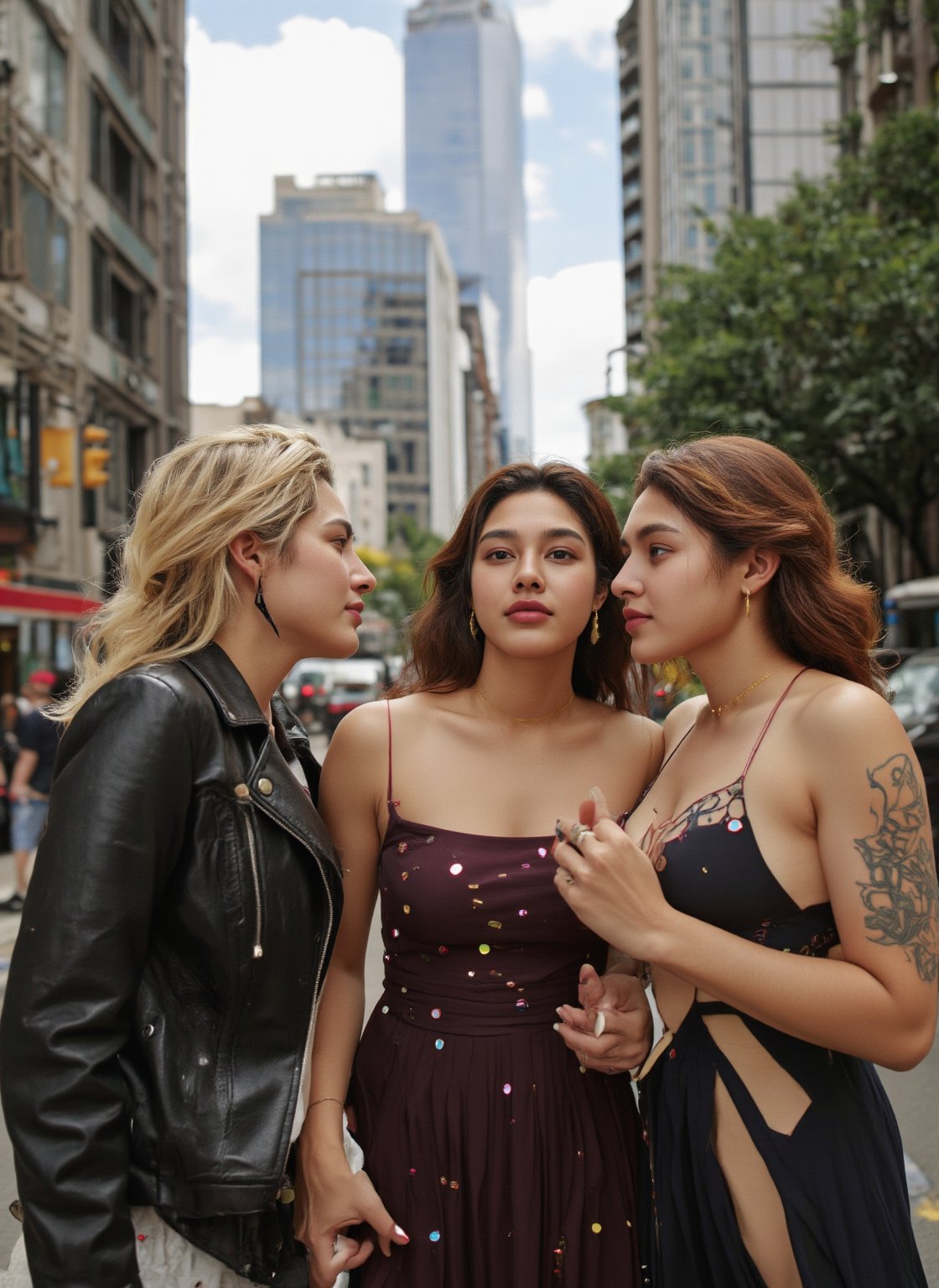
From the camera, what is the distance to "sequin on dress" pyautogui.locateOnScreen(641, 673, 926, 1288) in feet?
6.72

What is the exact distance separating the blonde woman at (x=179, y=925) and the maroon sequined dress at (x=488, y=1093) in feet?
0.91

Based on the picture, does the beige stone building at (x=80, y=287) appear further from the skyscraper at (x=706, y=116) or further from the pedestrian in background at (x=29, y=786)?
the skyscraper at (x=706, y=116)

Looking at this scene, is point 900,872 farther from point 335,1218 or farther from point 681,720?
point 335,1218

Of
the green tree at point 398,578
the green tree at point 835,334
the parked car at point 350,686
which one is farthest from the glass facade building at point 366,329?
the green tree at point 835,334

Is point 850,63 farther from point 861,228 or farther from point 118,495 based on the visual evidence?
point 118,495

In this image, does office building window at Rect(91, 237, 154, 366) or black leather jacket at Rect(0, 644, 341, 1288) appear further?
office building window at Rect(91, 237, 154, 366)

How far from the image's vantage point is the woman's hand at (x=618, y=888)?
2.01m

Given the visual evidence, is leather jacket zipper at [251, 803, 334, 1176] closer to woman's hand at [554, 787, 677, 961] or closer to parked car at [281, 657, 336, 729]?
woman's hand at [554, 787, 677, 961]

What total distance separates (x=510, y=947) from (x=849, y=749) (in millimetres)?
852

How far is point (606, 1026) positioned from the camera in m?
2.23

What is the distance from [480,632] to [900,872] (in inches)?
51.7

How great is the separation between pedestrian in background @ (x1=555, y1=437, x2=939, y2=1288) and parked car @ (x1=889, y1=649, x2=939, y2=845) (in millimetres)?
5743

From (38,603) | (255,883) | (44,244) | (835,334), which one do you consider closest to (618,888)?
(255,883)

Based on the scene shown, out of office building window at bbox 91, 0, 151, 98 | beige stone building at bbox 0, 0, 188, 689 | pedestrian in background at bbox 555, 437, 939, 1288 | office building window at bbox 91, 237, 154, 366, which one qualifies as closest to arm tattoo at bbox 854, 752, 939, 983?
pedestrian in background at bbox 555, 437, 939, 1288
